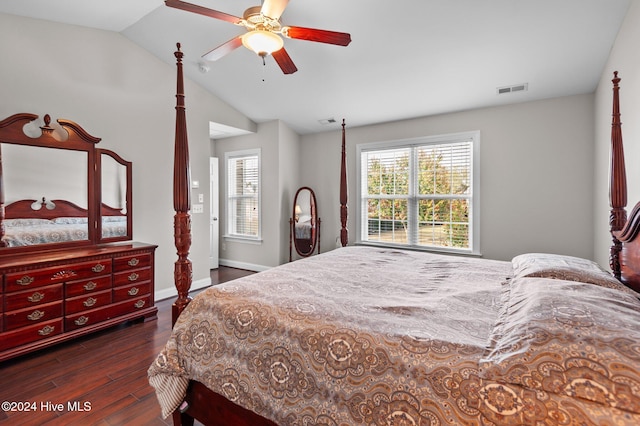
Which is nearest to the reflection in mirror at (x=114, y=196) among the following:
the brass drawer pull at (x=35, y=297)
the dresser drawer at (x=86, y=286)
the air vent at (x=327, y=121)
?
the dresser drawer at (x=86, y=286)

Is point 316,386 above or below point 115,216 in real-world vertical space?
below

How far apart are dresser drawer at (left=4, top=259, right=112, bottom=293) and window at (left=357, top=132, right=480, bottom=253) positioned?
3401 mm

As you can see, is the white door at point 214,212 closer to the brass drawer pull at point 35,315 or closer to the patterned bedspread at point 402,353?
the brass drawer pull at point 35,315

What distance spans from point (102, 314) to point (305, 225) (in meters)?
3.00

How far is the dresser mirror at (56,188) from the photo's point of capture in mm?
2672

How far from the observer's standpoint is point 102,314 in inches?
114

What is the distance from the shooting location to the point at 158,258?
3.92 meters

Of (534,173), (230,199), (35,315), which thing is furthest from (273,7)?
(230,199)

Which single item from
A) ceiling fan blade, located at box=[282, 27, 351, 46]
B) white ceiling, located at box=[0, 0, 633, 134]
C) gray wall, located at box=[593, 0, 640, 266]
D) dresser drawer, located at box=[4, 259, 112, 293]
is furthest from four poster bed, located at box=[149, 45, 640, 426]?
dresser drawer, located at box=[4, 259, 112, 293]

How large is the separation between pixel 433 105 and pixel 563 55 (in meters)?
1.39

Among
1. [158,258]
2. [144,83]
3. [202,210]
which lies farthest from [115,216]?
[144,83]

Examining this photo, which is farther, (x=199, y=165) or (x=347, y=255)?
(x=199, y=165)

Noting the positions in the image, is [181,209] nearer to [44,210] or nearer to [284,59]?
[284,59]

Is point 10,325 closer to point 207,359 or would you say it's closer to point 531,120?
point 207,359
